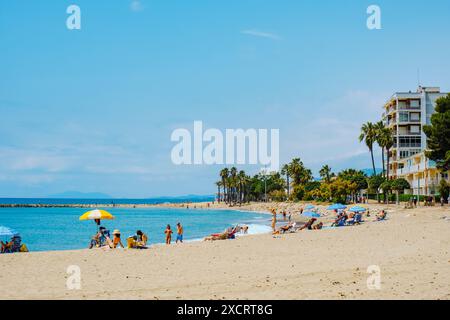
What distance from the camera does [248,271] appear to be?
15.5 m

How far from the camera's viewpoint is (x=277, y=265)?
16625 mm

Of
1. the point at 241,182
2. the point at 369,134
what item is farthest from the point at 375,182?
the point at 241,182

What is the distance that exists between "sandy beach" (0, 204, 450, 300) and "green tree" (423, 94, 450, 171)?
113ft

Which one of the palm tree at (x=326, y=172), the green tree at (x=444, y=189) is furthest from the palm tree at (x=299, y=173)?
the green tree at (x=444, y=189)

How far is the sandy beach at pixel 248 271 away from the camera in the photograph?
11.9m

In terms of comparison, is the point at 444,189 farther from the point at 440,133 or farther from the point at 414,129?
the point at 414,129

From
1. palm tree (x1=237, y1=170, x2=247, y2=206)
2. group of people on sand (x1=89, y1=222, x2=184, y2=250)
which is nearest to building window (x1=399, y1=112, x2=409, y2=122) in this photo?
group of people on sand (x1=89, y1=222, x2=184, y2=250)

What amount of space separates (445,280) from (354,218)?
2781cm

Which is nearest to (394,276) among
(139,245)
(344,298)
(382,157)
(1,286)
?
(344,298)

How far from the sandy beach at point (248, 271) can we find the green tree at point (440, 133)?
113 feet

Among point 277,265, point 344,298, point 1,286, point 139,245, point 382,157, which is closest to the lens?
point 344,298

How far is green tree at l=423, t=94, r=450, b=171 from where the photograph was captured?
54.8 m
